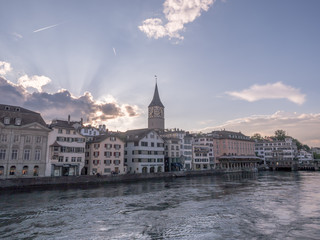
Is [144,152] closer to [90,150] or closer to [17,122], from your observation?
[90,150]

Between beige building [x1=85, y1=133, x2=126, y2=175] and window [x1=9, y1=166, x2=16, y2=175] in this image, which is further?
beige building [x1=85, y1=133, x2=126, y2=175]

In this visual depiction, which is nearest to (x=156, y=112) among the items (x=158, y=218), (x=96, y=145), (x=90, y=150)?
(x=96, y=145)

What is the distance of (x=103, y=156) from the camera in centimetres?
6625

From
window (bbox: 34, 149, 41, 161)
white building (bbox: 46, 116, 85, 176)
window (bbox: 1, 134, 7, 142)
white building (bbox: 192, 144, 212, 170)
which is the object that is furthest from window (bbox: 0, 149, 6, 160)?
white building (bbox: 192, 144, 212, 170)

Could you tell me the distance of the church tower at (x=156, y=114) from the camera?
12506 cm

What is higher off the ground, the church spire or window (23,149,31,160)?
the church spire

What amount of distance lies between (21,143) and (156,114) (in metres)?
79.0

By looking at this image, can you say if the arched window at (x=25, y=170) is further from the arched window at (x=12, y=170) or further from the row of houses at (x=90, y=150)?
the arched window at (x=12, y=170)

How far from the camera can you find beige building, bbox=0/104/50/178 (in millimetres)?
50062

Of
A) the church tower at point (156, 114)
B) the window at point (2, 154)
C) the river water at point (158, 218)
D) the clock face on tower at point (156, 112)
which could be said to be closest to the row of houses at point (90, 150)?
the window at point (2, 154)

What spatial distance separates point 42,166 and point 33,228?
37.0 metres

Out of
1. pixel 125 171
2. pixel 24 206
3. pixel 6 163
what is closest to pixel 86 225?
pixel 24 206

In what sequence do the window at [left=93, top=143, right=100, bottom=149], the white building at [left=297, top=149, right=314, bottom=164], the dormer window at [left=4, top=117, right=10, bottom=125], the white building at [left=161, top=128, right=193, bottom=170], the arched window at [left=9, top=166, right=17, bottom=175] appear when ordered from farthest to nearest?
the white building at [left=297, top=149, right=314, bottom=164]
the white building at [left=161, top=128, right=193, bottom=170]
the window at [left=93, top=143, right=100, bottom=149]
the dormer window at [left=4, top=117, right=10, bottom=125]
the arched window at [left=9, top=166, right=17, bottom=175]

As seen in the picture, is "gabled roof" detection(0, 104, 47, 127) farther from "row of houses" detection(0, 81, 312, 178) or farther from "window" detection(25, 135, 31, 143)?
"window" detection(25, 135, 31, 143)
